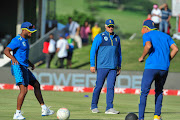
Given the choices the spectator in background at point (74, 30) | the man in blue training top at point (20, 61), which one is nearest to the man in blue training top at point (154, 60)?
the man in blue training top at point (20, 61)

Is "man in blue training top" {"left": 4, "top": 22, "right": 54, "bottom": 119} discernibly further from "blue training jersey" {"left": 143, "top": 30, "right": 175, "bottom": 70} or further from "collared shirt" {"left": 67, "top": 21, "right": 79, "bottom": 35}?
"collared shirt" {"left": 67, "top": 21, "right": 79, "bottom": 35}

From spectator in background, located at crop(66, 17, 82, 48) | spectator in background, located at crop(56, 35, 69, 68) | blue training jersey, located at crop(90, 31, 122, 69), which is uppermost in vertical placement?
blue training jersey, located at crop(90, 31, 122, 69)

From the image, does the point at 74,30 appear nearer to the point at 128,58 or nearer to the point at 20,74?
the point at 128,58

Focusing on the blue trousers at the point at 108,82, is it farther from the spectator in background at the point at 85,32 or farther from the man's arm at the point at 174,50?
the spectator in background at the point at 85,32

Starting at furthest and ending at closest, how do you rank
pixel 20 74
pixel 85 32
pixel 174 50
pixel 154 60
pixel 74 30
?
pixel 85 32, pixel 74 30, pixel 20 74, pixel 174 50, pixel 154 60

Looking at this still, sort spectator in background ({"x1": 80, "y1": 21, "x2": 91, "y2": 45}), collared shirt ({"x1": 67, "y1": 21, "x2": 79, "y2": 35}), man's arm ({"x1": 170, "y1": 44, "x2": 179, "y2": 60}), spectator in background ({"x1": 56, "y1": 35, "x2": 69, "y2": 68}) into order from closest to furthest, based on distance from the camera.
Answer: man's arm ({"x1": 170, "y1": 44, "x2": 179, "y2": 60}) < spectator in background ({"x1": 56, "y1": 35, "x2": 69, "y2": 68}) < collared shirt ({"x1": 67, "y1": 21, "x2": 79, "y2": 35}) < spectator in background ({"x1": 80, "y1": 21, "x2": 91, "y2": 45})

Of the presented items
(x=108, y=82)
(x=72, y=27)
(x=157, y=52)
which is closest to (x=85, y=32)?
(x=72, y=27)

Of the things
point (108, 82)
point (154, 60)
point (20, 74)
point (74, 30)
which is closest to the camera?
point (154, 60)

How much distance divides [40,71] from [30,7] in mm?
10568

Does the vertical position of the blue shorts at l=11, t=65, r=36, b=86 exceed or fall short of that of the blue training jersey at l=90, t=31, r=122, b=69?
it falls short

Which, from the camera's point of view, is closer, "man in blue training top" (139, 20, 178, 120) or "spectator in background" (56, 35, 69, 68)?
"man in blue training top" (139, 20, 178, 120)

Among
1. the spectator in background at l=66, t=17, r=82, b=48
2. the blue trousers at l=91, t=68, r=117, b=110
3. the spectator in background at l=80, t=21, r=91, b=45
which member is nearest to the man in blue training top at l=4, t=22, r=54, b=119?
the blue trousers at l=91, t=68, r=117, b=110

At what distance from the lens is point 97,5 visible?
72.6 m

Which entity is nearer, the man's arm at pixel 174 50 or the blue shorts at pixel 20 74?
the man's arm at pixel 174 50
